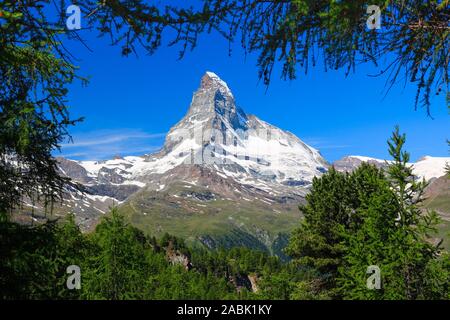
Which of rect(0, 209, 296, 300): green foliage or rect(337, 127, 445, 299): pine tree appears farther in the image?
rect(337, 127, 445, 299): pine tree

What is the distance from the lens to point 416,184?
20047 mm

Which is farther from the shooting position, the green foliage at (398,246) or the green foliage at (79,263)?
the green foliage at (398,246)

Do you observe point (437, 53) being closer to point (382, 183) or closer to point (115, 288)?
point (382, 183)

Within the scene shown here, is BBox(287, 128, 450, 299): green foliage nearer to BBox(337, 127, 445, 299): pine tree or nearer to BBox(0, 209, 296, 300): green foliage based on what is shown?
BBox(337, 127, 445, 299): pine tree

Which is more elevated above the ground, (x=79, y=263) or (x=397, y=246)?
(x=397, y=246)

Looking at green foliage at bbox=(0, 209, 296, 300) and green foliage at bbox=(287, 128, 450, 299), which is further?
green foliage at bbox=(287, 128, 450, 299)

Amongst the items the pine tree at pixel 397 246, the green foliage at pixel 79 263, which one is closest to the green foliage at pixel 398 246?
the pine tree at pixel 397 246

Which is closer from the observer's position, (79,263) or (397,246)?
(397,246)

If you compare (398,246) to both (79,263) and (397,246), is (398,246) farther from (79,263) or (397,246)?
(79,263)

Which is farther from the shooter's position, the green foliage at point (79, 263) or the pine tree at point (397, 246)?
the pine tree at point (397, 246)

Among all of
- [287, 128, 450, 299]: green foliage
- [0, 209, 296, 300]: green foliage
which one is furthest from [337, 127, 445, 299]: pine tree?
[0, 209, 296, 300]: green foliage

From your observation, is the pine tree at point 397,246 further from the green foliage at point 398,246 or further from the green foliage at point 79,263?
the green foliage at point 79,263

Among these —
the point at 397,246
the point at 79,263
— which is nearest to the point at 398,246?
the point at 397,246
